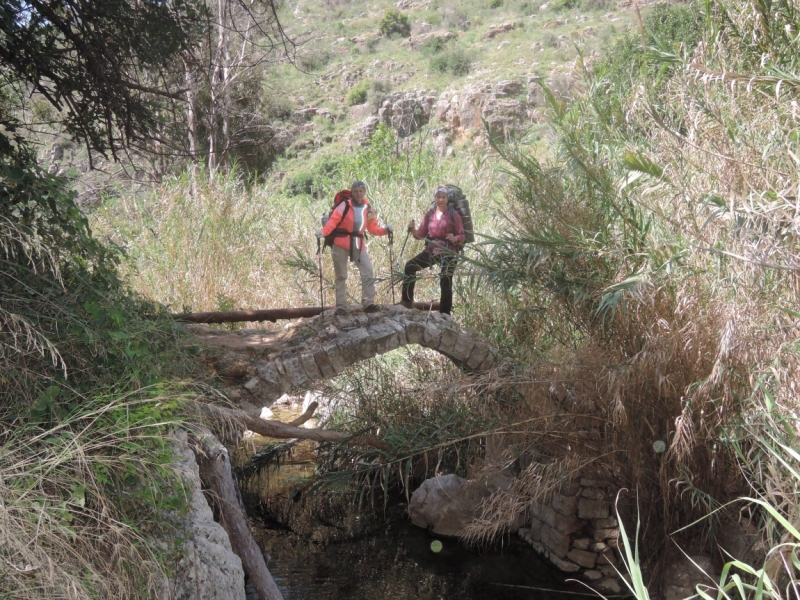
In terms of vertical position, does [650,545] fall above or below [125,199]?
Result: below

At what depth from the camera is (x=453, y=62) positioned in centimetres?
2939

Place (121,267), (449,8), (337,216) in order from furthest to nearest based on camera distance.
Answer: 1. (449,8)
2. (121,267)
3. (337,216)

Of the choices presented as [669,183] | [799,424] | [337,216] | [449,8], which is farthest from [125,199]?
[449,8]

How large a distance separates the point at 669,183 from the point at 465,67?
2544 centimetres

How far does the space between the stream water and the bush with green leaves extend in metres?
23.7

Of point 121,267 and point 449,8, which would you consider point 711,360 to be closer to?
point 121,267

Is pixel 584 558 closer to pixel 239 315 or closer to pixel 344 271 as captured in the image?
pixel 344 271

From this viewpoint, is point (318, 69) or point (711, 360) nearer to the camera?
point (711, 360)

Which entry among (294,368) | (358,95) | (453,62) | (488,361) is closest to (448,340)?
(488,361)

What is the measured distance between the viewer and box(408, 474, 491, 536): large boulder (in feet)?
26.3

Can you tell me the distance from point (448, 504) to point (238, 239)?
4.97m

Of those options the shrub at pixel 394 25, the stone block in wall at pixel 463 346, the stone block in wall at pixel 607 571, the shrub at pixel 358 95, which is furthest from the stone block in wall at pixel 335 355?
the shrub at pixel 394 25

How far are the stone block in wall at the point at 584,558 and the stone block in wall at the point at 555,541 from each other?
0.09 m

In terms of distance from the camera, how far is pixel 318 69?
31.2 meters
